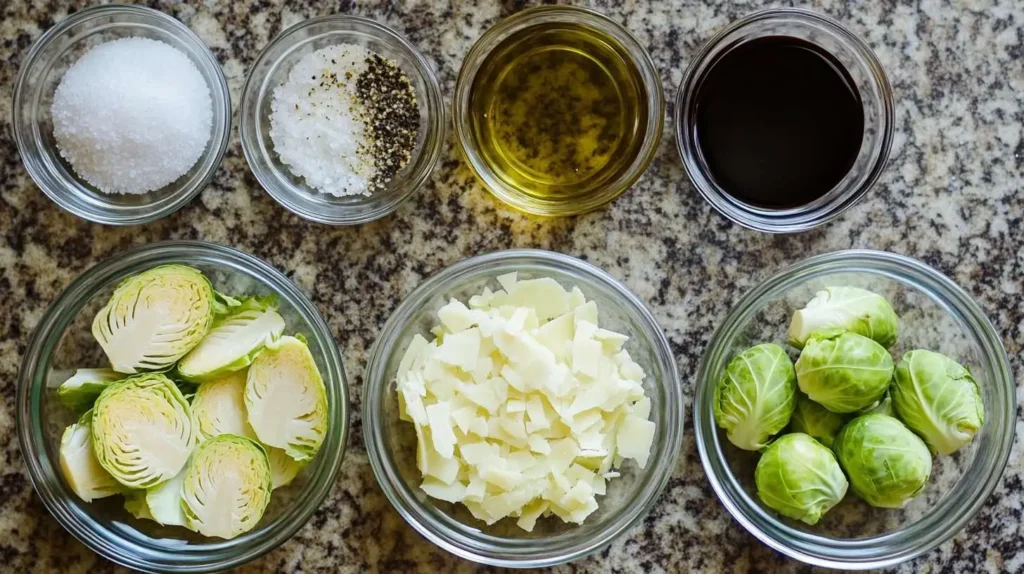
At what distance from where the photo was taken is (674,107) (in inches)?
73.2

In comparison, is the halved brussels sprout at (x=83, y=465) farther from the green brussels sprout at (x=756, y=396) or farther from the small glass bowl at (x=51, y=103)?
the green brussels sprout at (x=756, y=396)

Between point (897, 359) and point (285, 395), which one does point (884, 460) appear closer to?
point (897, 359)

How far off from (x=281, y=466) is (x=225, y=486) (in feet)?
0.42

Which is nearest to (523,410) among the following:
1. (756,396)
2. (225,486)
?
(756,396)

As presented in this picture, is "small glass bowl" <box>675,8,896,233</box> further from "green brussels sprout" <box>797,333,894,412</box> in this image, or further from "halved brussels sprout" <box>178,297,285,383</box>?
"halved brussels sprout" <box>178,297,285,383</box>

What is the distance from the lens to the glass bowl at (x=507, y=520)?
5.80 feet

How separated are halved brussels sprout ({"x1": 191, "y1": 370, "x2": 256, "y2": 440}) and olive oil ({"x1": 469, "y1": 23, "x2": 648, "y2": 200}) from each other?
2.32ft

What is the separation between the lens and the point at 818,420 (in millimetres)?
1806

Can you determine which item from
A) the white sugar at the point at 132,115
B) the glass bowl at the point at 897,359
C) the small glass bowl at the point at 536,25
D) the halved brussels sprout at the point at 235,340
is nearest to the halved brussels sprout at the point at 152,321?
the halved brussels sprout at the point at 235,340

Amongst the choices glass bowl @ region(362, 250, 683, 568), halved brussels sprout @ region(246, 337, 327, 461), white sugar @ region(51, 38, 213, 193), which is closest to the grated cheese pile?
glass bowl @ region(362, 250, 683, 568)

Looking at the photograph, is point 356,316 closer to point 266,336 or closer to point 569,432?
point 266,336

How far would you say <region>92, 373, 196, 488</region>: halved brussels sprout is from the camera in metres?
1.63

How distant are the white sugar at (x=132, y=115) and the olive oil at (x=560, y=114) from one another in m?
0.61

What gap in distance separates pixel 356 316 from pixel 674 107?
80 centimetres
